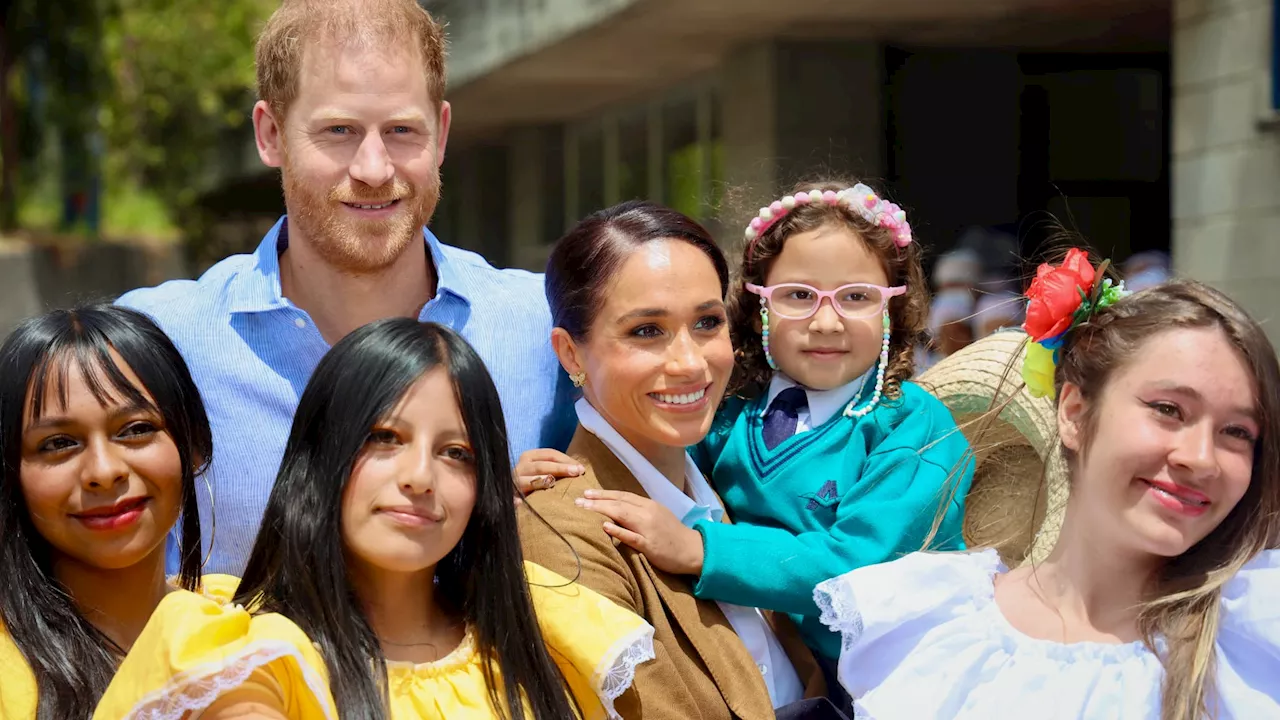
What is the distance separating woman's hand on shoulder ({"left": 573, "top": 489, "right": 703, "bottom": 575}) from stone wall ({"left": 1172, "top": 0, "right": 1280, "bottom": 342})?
4.61m

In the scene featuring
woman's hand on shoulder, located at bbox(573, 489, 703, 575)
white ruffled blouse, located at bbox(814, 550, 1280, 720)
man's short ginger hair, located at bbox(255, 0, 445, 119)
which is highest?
man's short ginger hair, located at bbox(255, 0, 445, 119)

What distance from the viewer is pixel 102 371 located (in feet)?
8.30

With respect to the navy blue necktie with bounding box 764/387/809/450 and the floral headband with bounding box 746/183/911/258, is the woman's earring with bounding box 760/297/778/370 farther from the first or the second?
the floral headband with bounding box 746/183/911/258

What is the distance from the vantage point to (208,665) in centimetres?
208

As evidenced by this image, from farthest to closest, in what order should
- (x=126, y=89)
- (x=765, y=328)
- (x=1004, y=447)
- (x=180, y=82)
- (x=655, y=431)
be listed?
1. (x=126, y=89)
2. (x=180, y=82)
3. (x=1004, y=447)
4. (x=765, y=328)
5. (x=655, y=431)

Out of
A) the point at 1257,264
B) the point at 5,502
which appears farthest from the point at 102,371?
the point at 1257,264

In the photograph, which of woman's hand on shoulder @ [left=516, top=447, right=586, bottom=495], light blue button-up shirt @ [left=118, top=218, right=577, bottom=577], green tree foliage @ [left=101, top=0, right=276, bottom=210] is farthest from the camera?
green tree foliage @ [left=101, top=0, right=276, bottom=210]

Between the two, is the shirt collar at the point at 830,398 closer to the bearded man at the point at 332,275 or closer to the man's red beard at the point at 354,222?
the bearded man at the point at 332,275

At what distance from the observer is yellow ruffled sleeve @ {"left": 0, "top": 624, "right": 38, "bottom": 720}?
2332 millimetres

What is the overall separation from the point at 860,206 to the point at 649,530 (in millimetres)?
902

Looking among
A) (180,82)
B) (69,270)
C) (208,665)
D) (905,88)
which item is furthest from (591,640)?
(180,82)

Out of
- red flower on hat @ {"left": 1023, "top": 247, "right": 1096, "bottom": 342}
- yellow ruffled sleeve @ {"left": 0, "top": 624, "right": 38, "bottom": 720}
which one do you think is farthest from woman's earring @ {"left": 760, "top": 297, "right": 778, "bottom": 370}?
yellow ruffled sleeve @ {"left": 0, "top": 624, "right": 38, "bottom": 720}

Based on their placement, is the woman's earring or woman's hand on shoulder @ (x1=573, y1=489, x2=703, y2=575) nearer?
woman's hand on shoulder @ (x1=573, y1=489, x2=703, y2=575)

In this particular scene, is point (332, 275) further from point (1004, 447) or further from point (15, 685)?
point (1004, 447)
